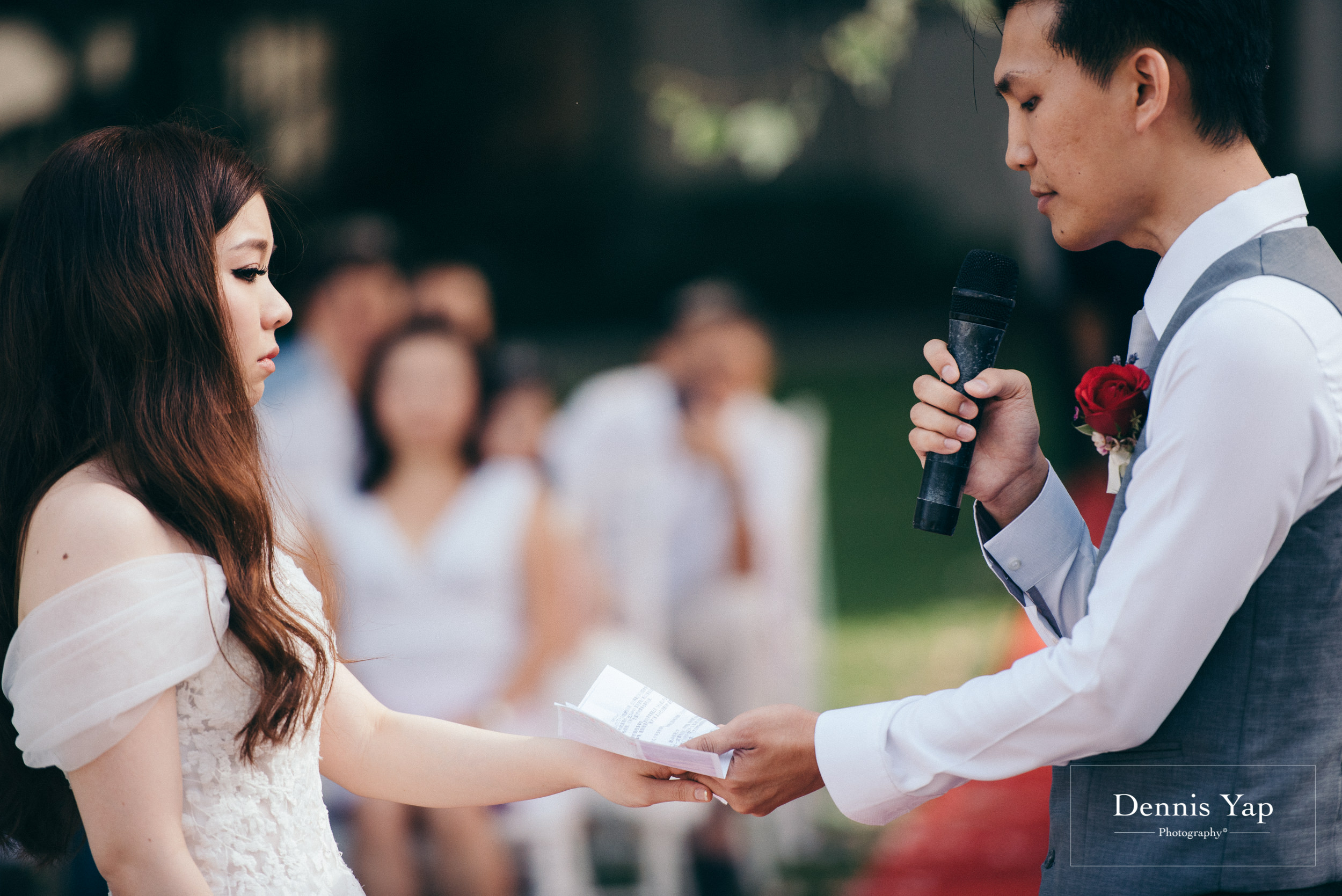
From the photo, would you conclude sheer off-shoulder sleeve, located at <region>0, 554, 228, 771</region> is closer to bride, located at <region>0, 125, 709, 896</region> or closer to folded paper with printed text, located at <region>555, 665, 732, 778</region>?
bride, located at <region>0, 125, 709, 896</region>

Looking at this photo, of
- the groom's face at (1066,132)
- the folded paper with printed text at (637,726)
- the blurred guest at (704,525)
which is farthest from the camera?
the blurred guest at (704,525)

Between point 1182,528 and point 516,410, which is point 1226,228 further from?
point 516,410

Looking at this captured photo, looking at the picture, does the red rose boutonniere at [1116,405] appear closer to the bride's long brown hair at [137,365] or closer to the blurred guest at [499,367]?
the bride's long brown hair at [137,365]

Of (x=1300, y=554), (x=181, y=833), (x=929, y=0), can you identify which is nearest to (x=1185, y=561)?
(x=1300, y=554)

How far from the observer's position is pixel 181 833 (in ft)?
5.46

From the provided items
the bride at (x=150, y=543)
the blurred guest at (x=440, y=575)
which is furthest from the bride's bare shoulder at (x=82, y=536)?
the blurred guest at (x=440, y=575)

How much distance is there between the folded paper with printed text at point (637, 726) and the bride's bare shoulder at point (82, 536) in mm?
678

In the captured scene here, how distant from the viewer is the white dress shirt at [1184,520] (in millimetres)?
1584

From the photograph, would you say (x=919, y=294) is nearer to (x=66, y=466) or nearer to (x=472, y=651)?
(x=472, y=651)

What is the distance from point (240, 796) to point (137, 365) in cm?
65

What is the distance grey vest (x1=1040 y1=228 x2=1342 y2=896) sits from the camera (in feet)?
5.41

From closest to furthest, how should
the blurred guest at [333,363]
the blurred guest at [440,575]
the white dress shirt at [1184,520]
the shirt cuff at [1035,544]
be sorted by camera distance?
the white dress shirt at [1184,520] < the shirt cuff at [1035,544] < the blurred guest at [440,575] < the blurred guest at [333,363]

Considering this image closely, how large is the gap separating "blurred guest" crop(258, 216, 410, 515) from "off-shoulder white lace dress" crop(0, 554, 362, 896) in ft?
8.46

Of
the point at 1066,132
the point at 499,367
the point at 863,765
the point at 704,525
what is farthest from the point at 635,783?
the point at 704,525
